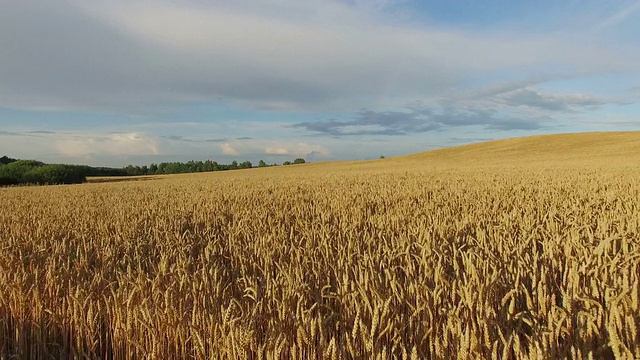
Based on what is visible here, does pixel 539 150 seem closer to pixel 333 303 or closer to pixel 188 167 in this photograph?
pixel 333 303

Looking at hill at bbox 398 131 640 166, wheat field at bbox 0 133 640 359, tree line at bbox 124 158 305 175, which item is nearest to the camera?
wheat field at bbox 0 133 640 359

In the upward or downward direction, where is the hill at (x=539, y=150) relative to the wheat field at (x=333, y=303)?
upward

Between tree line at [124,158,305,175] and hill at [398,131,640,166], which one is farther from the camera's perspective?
tree line at [124,158,305,175]

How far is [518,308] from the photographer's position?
98.3 inches

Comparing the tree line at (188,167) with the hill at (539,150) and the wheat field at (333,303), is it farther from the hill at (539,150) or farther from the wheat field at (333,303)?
the wheat field at (333,303)

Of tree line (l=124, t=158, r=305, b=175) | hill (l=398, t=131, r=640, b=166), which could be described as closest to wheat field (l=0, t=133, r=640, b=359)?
hill (l=398, t=131, r=640, b=166)

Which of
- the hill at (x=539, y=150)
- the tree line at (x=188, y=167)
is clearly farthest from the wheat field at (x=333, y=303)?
the tree line at (x=188, y=167)

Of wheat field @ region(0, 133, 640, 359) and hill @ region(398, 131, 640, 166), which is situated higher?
hill @ region(398, 131, 640, 166)

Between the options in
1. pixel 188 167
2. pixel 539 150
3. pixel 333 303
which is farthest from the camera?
pixel 188 167

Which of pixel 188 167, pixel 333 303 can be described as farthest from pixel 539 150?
pixel 188 167

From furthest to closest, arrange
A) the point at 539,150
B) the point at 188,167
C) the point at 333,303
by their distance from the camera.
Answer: the point at 188,167, the point at 539,150, the point at 333,303

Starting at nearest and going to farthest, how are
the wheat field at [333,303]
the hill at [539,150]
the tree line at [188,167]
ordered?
the wheat field at [333,303] < the hill at [539,150] < the tree line at [188,167]

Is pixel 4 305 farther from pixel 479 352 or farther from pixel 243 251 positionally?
pixel 479 352

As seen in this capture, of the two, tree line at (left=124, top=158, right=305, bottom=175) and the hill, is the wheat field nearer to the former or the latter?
the hill
